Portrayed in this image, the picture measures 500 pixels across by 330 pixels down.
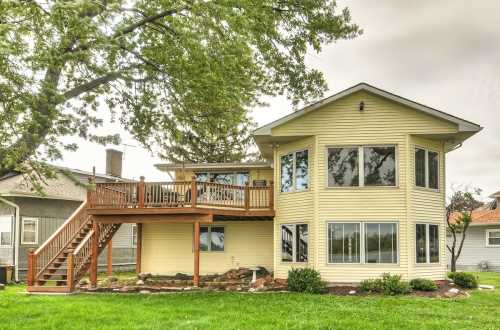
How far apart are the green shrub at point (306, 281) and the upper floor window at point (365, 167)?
3.35m

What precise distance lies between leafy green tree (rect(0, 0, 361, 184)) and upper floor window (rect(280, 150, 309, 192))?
4.21 metres

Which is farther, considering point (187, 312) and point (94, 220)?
point (94, 220)

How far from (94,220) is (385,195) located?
1058cm

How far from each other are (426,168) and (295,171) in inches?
189

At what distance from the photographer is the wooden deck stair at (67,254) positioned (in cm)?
1853

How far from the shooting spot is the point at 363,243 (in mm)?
19359

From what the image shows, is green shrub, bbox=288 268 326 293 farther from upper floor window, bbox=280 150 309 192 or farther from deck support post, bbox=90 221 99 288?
deck support post, bbox=90 221 99 288

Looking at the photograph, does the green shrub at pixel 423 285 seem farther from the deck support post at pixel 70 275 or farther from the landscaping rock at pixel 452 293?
the deck support post at pixel 70 275

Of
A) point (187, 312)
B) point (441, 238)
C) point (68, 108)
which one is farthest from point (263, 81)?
point (441, 238)

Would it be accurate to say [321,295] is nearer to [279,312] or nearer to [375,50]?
[279,312]

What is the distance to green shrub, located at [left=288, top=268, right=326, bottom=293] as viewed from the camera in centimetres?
1834

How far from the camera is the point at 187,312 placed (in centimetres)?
1402

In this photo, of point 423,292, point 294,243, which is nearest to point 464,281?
point 423,292

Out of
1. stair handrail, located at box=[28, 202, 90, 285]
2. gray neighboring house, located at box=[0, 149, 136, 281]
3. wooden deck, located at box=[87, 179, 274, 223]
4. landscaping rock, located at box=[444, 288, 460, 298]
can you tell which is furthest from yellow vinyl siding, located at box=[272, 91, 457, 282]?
gray neighboring house, located at box=[0, 149, 136, 281]
